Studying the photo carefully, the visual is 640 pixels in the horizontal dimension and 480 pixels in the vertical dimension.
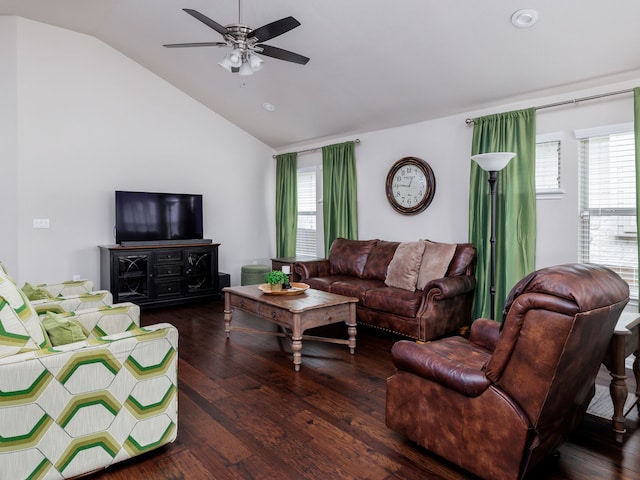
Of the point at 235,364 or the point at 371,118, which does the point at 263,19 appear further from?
the point at 235,364

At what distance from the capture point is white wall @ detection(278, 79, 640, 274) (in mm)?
3742

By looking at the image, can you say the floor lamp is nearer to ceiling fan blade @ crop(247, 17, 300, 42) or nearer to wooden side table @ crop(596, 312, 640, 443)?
wooden side table @ crop(596, 312, 640, 443)

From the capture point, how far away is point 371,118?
5219 mm

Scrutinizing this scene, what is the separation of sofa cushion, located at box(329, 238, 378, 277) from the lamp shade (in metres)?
1.88

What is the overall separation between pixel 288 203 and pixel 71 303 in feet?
13.5

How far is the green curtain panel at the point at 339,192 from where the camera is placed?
18.8 ft

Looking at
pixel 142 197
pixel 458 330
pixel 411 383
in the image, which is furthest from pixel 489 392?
pixel 142 197

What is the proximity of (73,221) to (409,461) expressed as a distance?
504cm

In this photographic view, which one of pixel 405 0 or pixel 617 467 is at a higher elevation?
pixel 405 0

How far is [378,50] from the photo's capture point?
154 inches

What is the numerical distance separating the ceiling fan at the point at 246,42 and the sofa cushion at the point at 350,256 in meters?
2.60

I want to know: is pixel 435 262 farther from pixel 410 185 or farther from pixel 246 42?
pixel 246 42

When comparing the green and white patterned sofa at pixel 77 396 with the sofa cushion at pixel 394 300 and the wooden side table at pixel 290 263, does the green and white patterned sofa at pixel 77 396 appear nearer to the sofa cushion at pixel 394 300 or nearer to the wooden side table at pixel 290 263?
the sofa cushion at pixel 394 300

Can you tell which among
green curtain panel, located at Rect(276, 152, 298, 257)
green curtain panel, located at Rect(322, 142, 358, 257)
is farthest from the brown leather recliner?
green curtain panel, located at Rect(276, 152, 298, 257)
